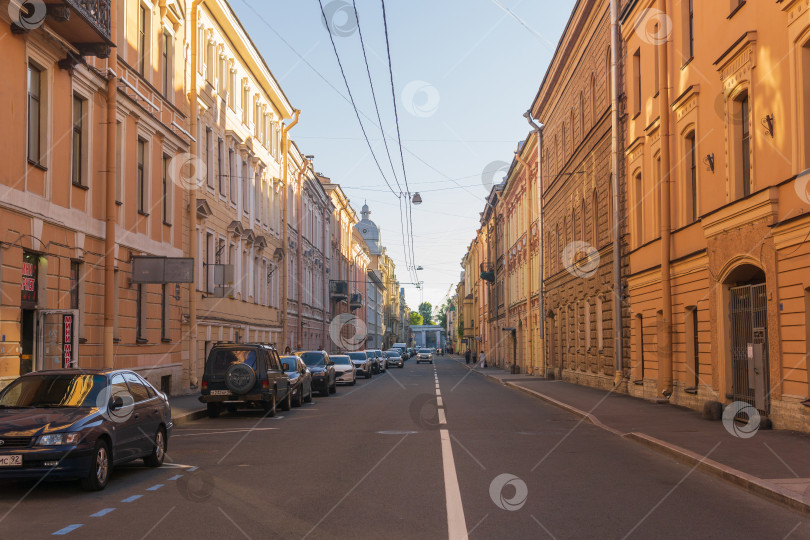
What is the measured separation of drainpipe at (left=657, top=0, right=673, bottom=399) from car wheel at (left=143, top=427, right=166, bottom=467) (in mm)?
13699

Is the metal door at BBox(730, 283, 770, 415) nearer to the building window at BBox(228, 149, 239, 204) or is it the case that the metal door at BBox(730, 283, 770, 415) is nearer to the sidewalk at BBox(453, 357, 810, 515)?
the sidewalk at BBox(453, 357, 810, 515)

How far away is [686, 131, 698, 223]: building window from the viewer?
2017 centimetres

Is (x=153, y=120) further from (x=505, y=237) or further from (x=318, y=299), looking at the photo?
(x=505, y=237)

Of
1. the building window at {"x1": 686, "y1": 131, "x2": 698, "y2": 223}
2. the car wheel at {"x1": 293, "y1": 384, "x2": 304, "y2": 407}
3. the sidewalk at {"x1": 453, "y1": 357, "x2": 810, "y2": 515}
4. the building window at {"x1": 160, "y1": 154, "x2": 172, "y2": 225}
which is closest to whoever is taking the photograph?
the sidewalk at {"x1": 453, "y1": 357, "x2": 810, "y2": 515}

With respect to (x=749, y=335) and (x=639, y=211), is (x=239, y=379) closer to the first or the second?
(x=749, y=335)

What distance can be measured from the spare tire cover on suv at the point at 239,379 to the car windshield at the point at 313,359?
36.1ft

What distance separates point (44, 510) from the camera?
27.1 ft

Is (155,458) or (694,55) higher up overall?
(694,55)

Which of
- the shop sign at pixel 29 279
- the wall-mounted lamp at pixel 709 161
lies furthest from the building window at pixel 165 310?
the wall-mounted lamp at pixel 709 161

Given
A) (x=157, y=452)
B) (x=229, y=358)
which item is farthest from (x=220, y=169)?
(x=157, y=452)

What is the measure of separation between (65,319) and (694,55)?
14.7 m

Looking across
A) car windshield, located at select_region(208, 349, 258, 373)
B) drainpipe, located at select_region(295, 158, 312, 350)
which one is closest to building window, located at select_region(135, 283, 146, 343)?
car windshield, located at select_region(208, 349, 258, 373)

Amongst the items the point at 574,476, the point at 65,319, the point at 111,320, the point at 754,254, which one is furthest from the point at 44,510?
the point at 754,254

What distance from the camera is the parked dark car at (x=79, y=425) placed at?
9023 mm
